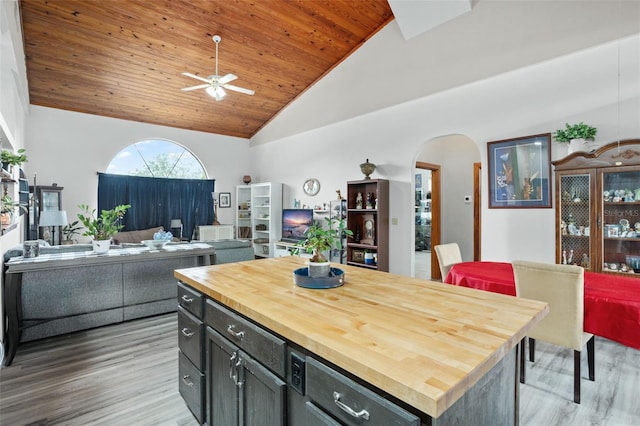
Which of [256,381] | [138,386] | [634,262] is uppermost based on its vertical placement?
[634,262]

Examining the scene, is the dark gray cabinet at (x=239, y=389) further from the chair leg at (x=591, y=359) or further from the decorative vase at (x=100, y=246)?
the decorative vase at (x=100, y=246)

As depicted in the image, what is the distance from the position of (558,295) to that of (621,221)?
1.42 m

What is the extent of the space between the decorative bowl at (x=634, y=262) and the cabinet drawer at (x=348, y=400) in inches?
132

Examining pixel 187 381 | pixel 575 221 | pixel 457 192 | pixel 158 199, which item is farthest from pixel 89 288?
pixel 457 192

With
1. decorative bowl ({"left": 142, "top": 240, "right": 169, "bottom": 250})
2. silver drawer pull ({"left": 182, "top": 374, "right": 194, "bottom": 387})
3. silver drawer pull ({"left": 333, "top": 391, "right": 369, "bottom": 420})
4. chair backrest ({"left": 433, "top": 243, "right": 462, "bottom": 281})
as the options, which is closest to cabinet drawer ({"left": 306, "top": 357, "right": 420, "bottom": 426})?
silver drawer pull ({"left": 333, "top": 391, "right": 369, "bottom": 420})

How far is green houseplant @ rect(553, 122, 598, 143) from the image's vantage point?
3158 millimetres

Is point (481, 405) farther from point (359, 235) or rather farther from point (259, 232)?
point (259, 232)

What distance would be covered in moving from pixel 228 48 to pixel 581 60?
4.57m

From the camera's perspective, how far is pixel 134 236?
666cm

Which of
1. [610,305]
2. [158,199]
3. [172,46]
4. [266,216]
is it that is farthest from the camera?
[266,216]

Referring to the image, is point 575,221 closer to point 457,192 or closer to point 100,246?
point 457,192

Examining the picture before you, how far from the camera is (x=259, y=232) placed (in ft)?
25.2

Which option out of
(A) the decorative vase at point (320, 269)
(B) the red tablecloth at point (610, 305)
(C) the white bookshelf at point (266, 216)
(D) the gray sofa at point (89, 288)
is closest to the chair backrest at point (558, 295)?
(B) the red tablecloth at point (610, 305)

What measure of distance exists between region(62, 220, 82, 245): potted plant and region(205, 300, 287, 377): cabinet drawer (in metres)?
5.66
